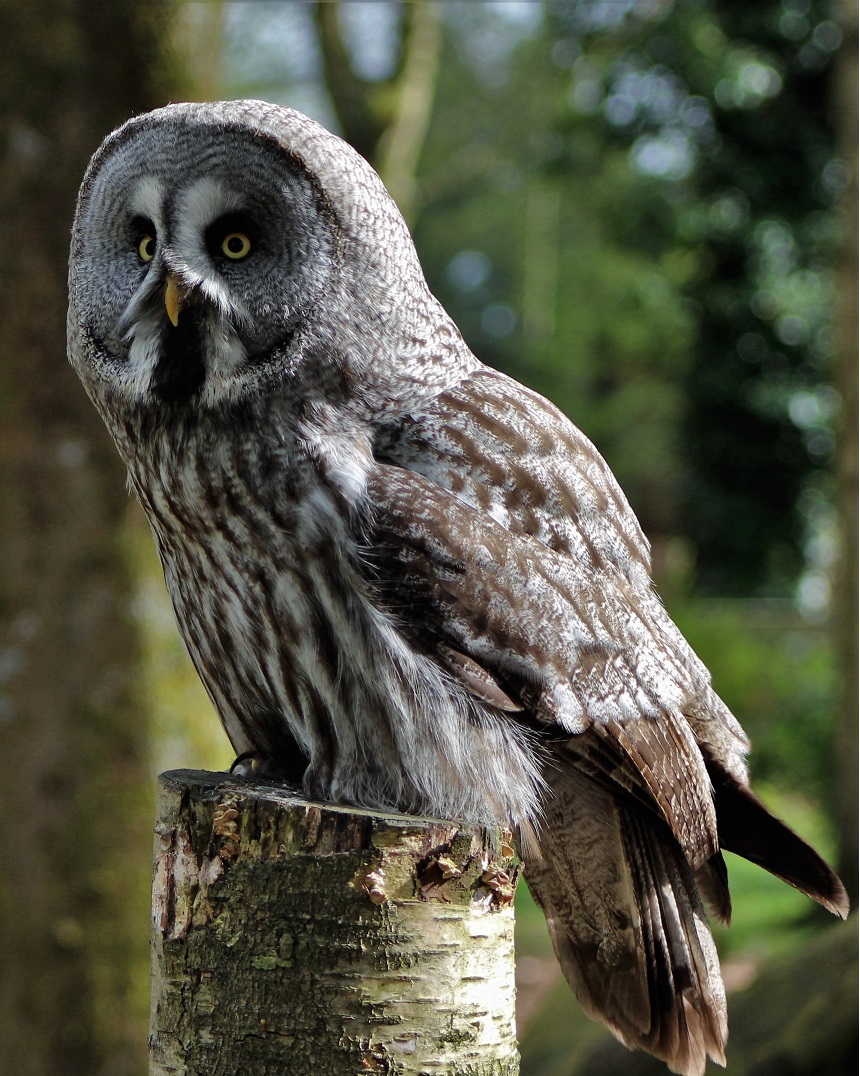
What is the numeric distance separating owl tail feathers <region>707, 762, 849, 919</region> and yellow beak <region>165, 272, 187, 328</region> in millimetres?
1167

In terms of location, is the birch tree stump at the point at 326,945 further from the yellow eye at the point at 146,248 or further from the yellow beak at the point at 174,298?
the yellow eye at the point at 146,248

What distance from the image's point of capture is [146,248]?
6.44ft

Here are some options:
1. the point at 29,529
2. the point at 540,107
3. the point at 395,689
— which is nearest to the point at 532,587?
the point at 395,689

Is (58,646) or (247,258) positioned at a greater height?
(247,258)

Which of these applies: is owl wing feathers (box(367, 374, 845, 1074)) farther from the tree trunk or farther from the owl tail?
the tree trunk

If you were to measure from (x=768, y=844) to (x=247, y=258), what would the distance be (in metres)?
1.30

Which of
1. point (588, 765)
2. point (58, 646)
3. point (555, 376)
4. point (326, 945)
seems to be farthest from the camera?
point (555, 376)

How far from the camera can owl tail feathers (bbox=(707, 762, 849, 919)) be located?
1.94 meters

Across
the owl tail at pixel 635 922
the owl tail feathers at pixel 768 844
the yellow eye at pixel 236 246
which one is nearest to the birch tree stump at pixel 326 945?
the owl tail at pixel 635 922

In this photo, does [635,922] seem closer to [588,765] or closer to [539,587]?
[588,765]

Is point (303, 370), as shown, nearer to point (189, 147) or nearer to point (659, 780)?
point (189, 147)

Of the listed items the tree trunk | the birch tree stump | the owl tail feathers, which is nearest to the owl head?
the birch tree stump

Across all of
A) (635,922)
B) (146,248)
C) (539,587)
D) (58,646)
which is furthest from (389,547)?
(58,646)

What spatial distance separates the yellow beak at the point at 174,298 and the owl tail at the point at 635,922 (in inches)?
37.5
